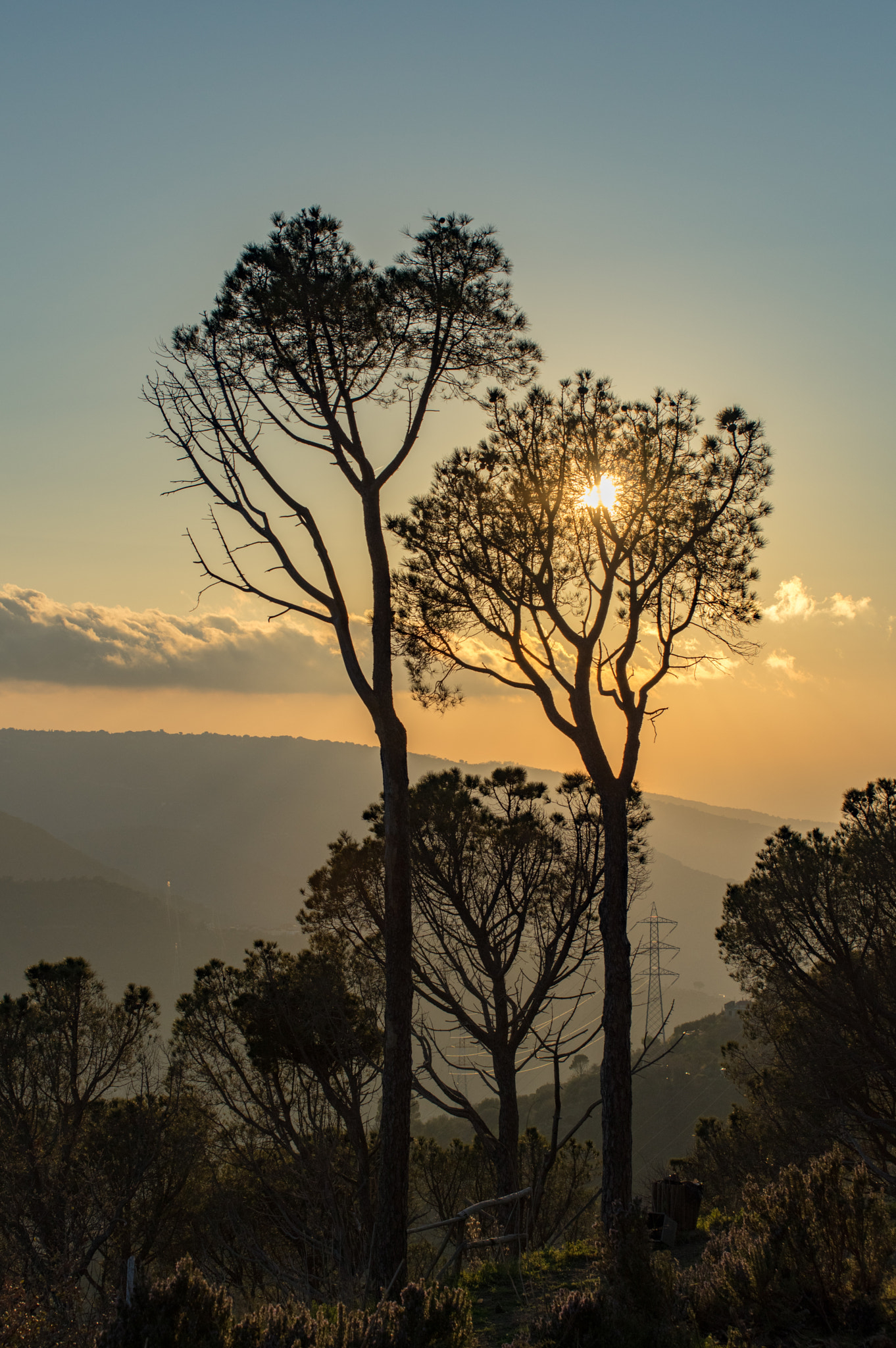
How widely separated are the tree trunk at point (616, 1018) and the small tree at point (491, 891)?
2.26 metres

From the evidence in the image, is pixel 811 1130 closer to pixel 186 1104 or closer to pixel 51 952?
pixel 186 1104

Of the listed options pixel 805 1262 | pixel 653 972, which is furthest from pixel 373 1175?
pixel 653 972

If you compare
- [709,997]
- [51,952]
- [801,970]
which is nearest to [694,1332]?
[801,970]

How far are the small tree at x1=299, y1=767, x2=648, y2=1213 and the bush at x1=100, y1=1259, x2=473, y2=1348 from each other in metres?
7.39

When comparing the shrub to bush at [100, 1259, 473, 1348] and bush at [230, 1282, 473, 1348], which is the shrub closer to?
bush at [100, 1259, 473, 1348]

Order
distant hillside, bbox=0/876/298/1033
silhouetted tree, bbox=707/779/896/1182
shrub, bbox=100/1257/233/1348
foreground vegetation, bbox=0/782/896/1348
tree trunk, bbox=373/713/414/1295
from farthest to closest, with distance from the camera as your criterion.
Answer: distant hillside, bbox=0/876/298/1033
silhouetted tree, bbox=707/779/896/1182
tree trunk, bbox=373/713/414/1295
foreground vegetation, bbox=0/782/896/1348
shrub, bbox=100/1257/233/1348

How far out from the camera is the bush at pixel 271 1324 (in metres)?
3.61

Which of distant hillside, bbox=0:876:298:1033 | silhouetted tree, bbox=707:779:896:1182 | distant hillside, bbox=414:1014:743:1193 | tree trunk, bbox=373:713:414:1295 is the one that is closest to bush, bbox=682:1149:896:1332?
tree trunk, bbox=373:713:414:1295

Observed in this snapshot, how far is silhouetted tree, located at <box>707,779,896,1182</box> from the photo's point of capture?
9.90 meters

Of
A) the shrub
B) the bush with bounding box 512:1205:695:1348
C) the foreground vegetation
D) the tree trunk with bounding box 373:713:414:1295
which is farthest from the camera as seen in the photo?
the tree trunk with bounding box 373:713:414:1295

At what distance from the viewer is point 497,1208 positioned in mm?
10961

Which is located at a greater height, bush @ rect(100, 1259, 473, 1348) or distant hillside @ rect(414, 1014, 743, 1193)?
bush @ rect(100, 1259, 473, 1348)

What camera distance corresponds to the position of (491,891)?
1188cm

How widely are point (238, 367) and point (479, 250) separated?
260 centimetres
